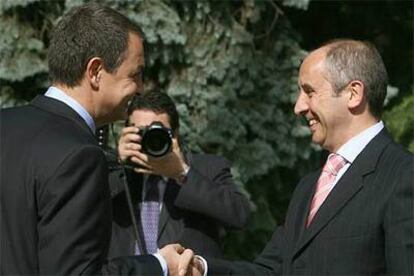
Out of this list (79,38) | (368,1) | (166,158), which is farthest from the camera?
(368,1)

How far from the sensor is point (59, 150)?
225 cm

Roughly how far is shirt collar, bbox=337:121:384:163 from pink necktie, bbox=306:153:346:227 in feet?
0.12

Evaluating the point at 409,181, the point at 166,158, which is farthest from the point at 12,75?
the point at 409,181

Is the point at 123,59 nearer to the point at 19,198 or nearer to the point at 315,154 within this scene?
the point at 19,198

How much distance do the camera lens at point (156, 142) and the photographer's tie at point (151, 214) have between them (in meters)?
0.17

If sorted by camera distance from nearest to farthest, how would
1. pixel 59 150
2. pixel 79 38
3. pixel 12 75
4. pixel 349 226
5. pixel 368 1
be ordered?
pixel 59 150, pixel 79 38, pixel 349 226, pixel 12 75, pixel 368 1

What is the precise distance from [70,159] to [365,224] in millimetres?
916

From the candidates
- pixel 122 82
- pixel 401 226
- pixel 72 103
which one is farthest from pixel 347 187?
pixel 72 103

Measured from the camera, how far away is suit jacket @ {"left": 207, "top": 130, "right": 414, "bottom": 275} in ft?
8.29

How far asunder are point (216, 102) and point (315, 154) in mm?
875

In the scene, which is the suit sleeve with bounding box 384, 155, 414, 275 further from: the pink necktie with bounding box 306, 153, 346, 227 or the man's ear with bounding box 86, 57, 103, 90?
the man's ear with bounding box 86, 57, 103, 90

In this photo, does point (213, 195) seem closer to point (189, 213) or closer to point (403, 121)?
point (189, 213)

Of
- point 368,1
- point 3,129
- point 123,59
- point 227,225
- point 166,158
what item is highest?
point 368,1

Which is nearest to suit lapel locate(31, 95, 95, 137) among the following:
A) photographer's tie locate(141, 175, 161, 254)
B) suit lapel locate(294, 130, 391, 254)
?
suit lapel locate(294, 130, 391, 254)
